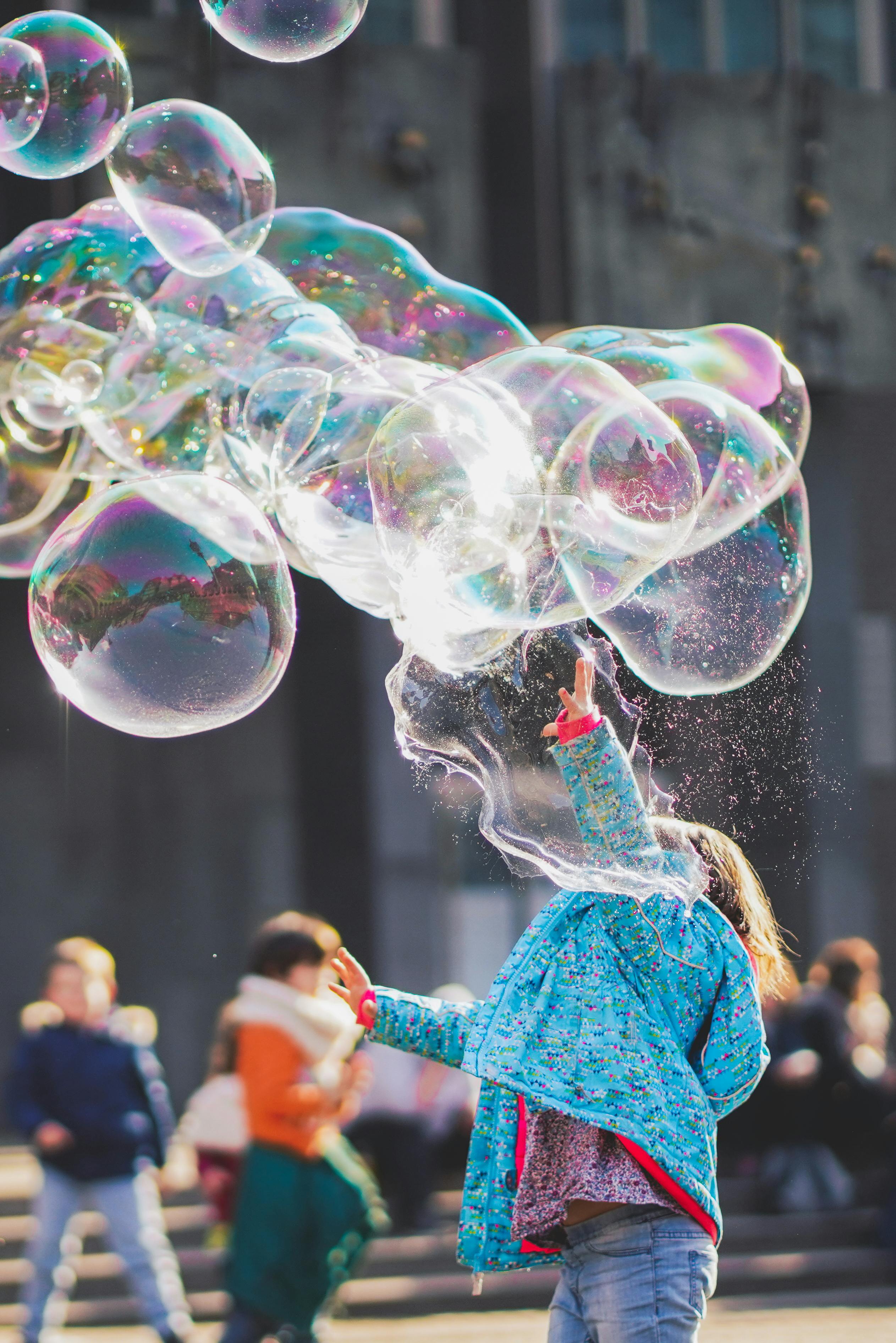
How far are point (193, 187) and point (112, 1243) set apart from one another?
3.79 m

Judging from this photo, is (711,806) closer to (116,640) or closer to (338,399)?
(116,640)

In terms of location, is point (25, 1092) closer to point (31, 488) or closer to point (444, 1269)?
point (31, 488)

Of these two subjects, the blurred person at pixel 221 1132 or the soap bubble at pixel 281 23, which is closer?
the soap bubble at pixel 281 23

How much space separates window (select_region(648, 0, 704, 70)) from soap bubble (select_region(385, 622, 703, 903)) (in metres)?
9.87

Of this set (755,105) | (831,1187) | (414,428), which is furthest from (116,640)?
(755,105)

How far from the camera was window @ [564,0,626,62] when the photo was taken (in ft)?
39.2

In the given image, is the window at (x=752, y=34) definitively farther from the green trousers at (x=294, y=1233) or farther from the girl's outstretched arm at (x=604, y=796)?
the girl's outstretched arm at (x=604, y=796)

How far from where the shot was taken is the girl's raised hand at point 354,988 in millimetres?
2984

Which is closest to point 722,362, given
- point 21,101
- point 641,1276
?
point 21,101

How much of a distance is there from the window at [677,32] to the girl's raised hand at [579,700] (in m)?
10.0

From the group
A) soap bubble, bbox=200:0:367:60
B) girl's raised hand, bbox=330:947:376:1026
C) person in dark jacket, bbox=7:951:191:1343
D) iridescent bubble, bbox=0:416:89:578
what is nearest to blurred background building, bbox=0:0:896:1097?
person in dark jacket, bbox=7:951:191:1343

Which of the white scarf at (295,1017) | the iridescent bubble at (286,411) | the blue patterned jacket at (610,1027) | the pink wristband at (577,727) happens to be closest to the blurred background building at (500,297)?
the white scarf at (295,1017)

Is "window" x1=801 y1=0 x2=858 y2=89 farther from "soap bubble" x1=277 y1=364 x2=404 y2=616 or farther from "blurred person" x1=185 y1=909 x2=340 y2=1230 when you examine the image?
"soap bubble" x1=277 y1=364 x2=404 y2=616

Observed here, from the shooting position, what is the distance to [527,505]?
3.25 metres
